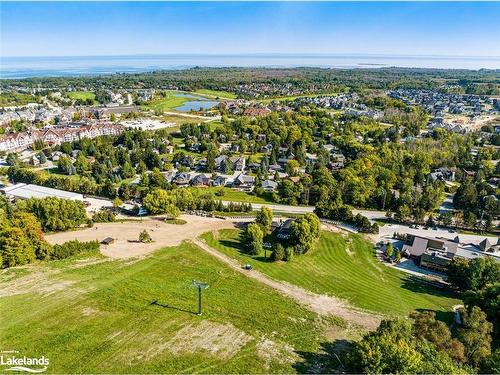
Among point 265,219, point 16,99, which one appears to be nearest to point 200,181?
point 265,219

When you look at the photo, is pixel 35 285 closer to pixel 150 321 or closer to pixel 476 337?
pixel 150 321

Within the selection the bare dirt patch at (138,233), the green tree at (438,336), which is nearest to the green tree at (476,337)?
the green tree at (438,336)

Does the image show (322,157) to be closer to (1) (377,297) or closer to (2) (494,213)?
(2) (494,213)

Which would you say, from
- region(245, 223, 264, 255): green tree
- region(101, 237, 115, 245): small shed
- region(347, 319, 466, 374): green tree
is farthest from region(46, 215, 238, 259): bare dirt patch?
region(347, 319, 466, 374): green tree

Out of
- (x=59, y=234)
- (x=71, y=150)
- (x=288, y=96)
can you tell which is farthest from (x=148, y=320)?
(x=288, y=96)

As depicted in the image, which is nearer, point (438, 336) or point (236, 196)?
point (438, 336)

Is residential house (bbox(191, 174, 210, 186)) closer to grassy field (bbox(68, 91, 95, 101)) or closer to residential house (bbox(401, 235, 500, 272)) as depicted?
residential house (bbox(401, 235, 500, 272))
